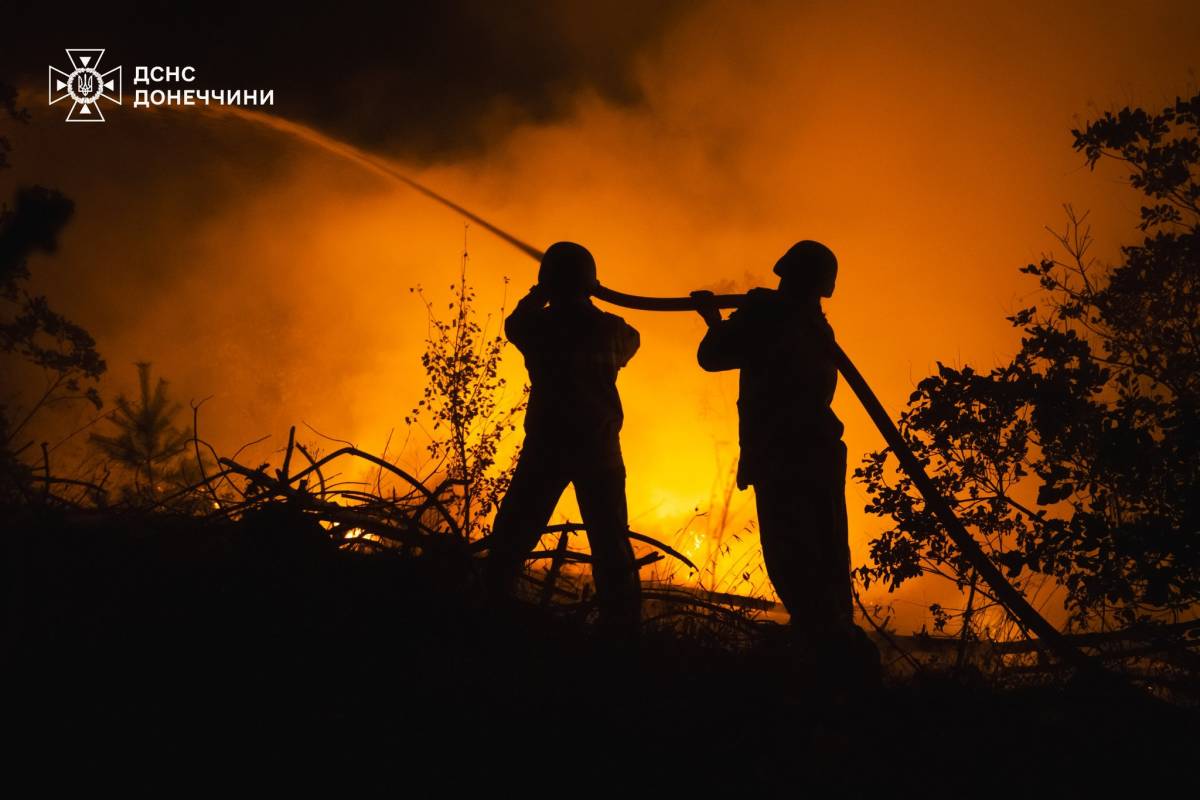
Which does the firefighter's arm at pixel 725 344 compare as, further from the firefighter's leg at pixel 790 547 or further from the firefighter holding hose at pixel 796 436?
the firefighter's leg at pixel 790 547

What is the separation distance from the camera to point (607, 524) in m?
4.58

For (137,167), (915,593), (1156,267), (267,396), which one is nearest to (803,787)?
(1156,267)

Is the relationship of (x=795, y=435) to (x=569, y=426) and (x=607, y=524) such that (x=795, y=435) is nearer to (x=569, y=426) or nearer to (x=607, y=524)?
(x=607, y=524)

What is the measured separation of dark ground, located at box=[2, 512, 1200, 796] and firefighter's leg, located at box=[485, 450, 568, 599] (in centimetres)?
65

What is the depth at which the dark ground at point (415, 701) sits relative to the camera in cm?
240

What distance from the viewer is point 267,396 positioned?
33.6 m

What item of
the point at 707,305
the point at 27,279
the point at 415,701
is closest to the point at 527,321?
the point at 707,305

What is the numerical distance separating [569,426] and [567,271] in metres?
0.98

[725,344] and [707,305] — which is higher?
[707,305]

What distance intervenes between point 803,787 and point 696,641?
1400mm

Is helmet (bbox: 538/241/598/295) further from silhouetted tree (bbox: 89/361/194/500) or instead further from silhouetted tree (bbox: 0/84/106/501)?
silhouetted tree (bbox: 89/361/194/500)

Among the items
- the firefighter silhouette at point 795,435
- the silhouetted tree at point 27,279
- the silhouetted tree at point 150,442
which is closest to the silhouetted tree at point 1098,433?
the firefighter silhouette at point 795,435

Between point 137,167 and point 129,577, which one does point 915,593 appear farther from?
point 129,577

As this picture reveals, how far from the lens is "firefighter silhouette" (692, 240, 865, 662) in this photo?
13.1ft
